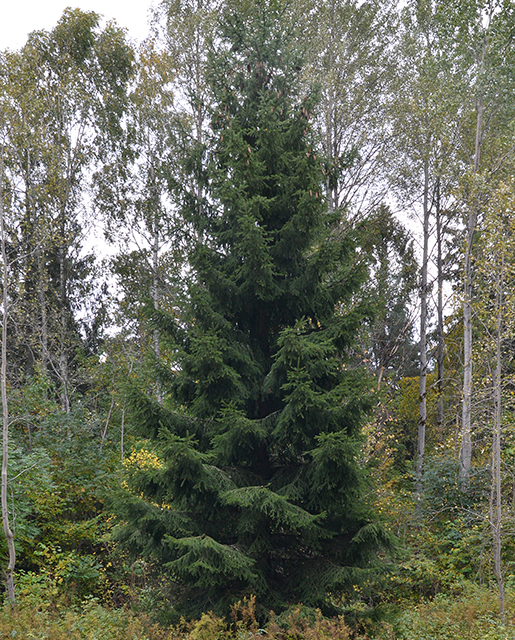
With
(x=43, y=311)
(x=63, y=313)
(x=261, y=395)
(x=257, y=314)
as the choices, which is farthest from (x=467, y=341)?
(x=63, y=313)

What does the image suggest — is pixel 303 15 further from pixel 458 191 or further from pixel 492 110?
pixel 458 191

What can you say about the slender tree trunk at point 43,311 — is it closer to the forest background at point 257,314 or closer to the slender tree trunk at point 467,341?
the forest background at point 257,314

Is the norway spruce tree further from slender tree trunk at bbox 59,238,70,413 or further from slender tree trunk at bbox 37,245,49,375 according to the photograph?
slender tree trunk at bbox 37,245,49,375

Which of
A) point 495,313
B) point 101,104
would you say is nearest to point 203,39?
point 101,104

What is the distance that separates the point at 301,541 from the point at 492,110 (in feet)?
37.5

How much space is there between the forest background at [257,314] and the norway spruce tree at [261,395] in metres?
0.04

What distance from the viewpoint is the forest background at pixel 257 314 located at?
225 inches

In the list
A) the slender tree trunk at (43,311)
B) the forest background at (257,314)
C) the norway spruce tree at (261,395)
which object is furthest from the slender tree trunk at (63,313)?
the norway spruce tree at (261,395)

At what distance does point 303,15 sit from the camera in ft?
44.8

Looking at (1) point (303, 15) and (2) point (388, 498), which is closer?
(2) point (388, 498)

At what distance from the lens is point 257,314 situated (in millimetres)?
6938

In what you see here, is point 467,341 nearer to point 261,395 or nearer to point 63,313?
point 261,395

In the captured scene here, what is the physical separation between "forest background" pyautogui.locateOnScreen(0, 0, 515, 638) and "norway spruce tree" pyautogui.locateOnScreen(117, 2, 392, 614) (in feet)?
0.12

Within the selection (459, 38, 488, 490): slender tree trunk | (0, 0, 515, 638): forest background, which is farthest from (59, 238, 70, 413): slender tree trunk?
(459, 38, 488, 490): slender tree trunk
